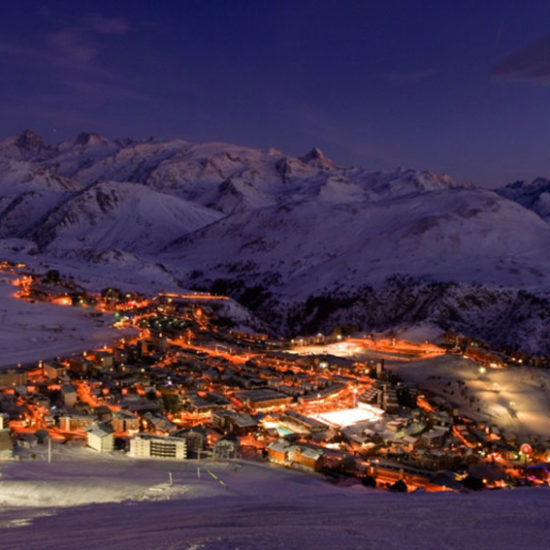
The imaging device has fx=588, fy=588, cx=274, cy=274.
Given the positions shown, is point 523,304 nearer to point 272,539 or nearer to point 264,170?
point 272,539

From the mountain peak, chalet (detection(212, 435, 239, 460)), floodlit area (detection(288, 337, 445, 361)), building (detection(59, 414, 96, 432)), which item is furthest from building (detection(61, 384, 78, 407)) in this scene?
the mountain peak

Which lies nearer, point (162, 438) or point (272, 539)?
point (272, 539)

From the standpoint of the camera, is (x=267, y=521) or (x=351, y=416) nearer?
(x=267, y=521)

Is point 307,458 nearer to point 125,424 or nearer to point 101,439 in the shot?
point 101,439

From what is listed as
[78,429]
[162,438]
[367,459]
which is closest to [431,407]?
[367,459]

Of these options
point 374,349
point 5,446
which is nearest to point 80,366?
point 5,446

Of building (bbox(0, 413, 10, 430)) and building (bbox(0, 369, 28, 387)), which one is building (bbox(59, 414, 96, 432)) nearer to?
building (bbox(0, 413, 10, 430))
